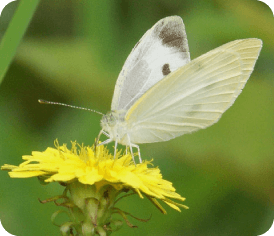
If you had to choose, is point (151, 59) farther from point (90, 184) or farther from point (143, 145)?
point (143, 145)

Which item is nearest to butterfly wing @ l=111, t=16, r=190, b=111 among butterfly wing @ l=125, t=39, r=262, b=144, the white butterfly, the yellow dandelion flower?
the white butterfly

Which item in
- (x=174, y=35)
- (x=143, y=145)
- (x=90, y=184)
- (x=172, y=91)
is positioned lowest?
(x=143, y=145)

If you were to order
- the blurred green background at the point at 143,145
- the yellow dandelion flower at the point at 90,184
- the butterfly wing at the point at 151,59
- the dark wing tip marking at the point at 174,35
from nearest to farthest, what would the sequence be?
the yellow dandelion flower at the point at 90,184
the butterfly wing at the point at 151,59
the dark wing tip marking at the point at 174,35
the blurred green background at the point at 143,145

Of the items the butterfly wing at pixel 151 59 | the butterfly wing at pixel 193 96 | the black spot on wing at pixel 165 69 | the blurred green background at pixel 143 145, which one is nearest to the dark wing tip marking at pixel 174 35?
the butterfly wing at pixel 151 59

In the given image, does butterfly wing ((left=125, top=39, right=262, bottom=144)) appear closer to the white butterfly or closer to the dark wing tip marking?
the white butterfly

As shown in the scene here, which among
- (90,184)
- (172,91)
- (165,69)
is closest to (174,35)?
(165,69)

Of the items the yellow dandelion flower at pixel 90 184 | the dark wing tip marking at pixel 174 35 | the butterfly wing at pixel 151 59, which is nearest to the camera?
the yellow dandelion flower at pixel 90 184

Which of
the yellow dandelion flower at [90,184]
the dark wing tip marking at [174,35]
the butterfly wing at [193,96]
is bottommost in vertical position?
the yellow dandelion flower at [90,184]

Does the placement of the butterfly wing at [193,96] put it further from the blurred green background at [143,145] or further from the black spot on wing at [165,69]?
the blurred green background at [143,145]
